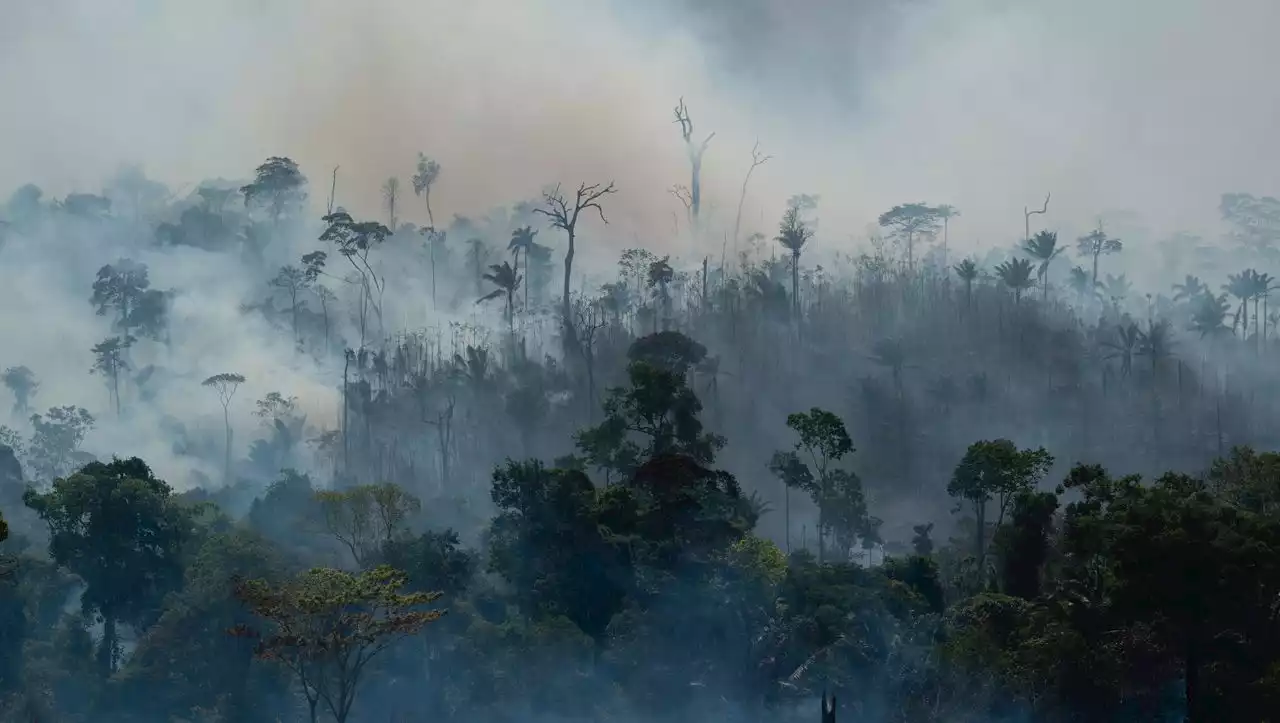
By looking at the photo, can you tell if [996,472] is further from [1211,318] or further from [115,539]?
[1211,318]

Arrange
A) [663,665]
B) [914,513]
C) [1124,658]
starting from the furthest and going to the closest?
[914,513] < [663,665] < [1124,658]

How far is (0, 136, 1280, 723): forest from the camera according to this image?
41875mm

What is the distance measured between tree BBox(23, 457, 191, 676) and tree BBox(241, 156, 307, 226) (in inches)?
3096

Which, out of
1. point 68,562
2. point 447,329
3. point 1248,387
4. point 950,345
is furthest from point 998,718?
point 447,329

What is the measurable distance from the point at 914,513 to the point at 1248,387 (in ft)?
136

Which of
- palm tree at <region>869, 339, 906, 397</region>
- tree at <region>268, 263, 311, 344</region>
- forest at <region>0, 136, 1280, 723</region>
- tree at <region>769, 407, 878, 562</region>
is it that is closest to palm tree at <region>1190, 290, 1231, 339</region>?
forest at <region>0, 136, 1280, 723</region>

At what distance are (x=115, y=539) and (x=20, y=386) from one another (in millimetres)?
64423

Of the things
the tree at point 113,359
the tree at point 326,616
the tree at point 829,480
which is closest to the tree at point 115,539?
the tree at point 326,616

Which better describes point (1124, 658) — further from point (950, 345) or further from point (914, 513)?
point (950, 345)

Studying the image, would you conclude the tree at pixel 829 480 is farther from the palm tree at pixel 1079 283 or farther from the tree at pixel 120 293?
the tree at pixel 120 293

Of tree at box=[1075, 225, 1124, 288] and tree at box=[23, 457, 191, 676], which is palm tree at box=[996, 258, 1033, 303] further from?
tree at box=[23, 457, 191, 676]

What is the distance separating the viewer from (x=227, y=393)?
360 ft

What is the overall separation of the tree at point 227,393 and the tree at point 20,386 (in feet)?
55.0

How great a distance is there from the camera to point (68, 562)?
58.8 meters
